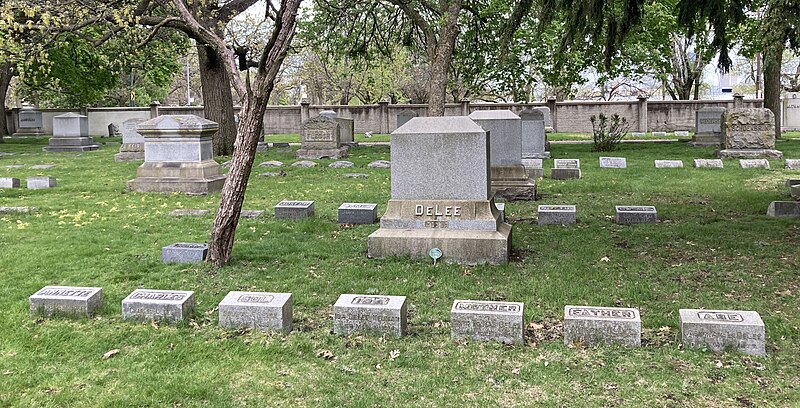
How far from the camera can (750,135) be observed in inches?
734

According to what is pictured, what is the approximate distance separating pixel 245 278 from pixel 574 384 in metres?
3.66

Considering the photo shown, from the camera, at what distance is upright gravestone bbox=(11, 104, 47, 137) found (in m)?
36.9

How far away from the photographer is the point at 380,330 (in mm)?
5301

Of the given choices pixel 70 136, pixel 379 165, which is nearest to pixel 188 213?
pixel 379 165

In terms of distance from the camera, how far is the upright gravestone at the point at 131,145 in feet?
67.6

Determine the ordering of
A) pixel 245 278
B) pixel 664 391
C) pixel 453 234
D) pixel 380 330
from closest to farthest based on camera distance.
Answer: pixel 664 391
pixel 380 330
pixel 245 278
pixel 453 234

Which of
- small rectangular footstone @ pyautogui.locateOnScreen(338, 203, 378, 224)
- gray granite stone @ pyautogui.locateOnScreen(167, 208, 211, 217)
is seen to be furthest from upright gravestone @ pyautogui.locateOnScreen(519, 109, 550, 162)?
gray granite stone @ pyautogui.locateOnScreen(167, 208, 211, 217)

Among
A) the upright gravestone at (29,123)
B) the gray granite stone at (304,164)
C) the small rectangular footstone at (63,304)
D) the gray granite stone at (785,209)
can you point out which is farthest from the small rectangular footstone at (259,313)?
the upright gravestone at (29,123)

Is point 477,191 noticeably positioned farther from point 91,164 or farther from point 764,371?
point 91,164

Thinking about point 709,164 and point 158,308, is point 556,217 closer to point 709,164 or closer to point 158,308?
point 158,308

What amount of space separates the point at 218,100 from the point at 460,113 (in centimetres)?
1707

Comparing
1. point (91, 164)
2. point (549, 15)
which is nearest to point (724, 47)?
point (549, 15)

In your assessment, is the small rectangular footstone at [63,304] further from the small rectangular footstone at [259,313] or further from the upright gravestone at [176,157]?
the upright gravestone at [176,157]

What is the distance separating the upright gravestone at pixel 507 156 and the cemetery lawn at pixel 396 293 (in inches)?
22.1
